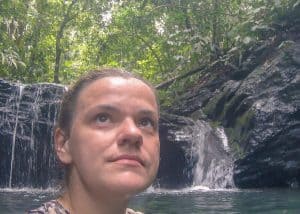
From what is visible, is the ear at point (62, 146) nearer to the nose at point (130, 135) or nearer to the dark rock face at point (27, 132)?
the nose at point (130, 135)

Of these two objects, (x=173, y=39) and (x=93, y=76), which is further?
(x=173, y=39)

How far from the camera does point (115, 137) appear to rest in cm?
149

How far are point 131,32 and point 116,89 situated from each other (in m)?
16.1

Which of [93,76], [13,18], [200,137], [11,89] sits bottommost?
[93,76]

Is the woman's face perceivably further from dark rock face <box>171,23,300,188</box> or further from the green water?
dark rock face <box>171,23,300,188</box>

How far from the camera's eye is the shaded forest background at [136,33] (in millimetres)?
15078

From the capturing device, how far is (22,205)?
7.62m

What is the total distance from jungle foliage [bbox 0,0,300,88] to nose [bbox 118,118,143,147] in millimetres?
12514

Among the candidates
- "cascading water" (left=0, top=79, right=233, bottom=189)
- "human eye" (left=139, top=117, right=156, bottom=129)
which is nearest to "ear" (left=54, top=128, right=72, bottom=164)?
"human eye" (left=139, top=117, right=156, bottom=129)

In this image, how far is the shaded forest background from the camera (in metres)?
15.1

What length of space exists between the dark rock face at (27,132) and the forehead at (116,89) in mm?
11721

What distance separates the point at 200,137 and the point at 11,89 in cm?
507

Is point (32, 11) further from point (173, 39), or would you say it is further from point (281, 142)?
point (281, 142)

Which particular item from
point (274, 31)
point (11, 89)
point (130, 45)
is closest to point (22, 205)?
point (11, 89)
